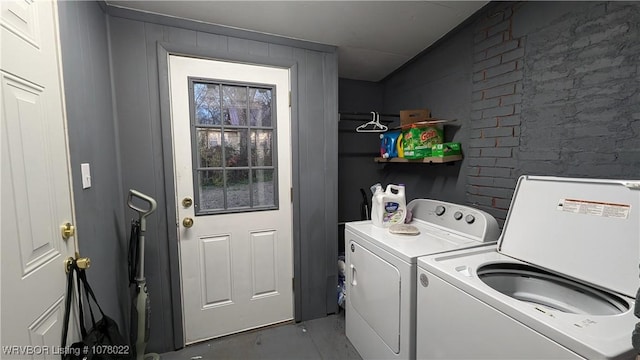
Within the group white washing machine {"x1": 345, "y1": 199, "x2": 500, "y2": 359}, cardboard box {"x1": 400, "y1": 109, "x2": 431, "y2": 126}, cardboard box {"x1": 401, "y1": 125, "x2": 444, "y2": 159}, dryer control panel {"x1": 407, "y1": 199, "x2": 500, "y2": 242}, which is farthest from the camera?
cardboard box {"x1": 400, "y1": 109, "x2": 431, "y2": 126}

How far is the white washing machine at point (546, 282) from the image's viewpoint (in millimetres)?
750

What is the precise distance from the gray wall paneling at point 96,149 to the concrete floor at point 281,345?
57 cm

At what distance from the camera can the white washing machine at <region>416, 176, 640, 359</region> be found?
0.75 metres

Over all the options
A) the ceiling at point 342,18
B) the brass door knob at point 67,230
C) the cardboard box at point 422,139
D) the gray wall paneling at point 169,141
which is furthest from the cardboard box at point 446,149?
the brass door knob at point 67,230

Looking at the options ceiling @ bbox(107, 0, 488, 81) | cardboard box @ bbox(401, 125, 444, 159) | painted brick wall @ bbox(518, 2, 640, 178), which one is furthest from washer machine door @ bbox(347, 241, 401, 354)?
ceiling @ bbox(107, 0, 488, 81)

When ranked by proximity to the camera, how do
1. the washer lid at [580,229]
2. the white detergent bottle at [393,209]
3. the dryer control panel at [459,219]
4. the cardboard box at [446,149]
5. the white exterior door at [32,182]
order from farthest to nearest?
the cardboard box at [446,149]
the white detergent bottle at [393,209]
the dryer control panel at [459,219]
the washer lid at [580,229]
the white exterior door at [32,182]

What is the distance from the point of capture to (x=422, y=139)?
2.03 metres

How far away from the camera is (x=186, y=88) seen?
1.74m

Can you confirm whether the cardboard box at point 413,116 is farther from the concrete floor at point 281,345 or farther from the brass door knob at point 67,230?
the brass door knob at point 67,230

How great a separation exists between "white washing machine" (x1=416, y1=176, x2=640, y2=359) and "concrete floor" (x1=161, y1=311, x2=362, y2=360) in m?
0.84

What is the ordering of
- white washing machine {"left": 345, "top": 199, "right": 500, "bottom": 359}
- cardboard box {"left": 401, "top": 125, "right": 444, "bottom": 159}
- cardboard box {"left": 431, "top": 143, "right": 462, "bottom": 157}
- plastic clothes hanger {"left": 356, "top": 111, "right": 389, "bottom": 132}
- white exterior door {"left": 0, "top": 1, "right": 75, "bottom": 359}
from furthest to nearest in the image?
plastic clothes hanger {"left": 356, "top": 111, "right": 389, "bottom": 132} → cardboard box {"left": 401, "top": 125, "right": 444, "bottom": 159} → cardboard box {"left": 431, "top": 143, "right": 462, "bottom": 157} → white washing machine {"left": 345, "top": 199, "right": 500, "bottom": 359} → white exterior door {"left": 0, "top": 1, "right": 75, "bottom": 359}

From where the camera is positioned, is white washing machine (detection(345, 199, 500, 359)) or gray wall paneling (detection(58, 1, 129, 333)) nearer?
gray wall paneling (detection(58, 1, 129, 333))

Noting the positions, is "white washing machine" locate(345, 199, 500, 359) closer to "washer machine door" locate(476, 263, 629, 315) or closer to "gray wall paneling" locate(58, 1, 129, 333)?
"washer machine door" locate(476, 263, 629, 315)

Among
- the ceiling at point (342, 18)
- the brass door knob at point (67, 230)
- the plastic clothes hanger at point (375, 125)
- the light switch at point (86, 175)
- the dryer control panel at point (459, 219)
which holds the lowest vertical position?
the dryer control panel at point (459, 219)
